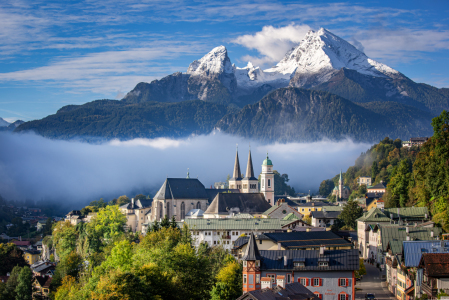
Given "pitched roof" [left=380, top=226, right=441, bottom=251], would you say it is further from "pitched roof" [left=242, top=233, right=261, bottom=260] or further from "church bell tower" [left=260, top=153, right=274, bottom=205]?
"church bell tower" [left=260, top=153, right=274, bottom=205]

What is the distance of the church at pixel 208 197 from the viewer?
141m

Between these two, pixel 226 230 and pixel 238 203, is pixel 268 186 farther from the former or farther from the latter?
pixel 226 230

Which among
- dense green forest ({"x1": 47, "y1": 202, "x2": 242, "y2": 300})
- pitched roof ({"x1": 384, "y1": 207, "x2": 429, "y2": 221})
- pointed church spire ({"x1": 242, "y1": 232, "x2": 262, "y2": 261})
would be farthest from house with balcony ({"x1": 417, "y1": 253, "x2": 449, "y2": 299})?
pitched roof ({"x1": 384, "y1": 207, "x2": 429, "y2": 221})

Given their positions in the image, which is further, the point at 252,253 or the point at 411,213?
the point at 411,213

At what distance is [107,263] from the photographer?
286 feet

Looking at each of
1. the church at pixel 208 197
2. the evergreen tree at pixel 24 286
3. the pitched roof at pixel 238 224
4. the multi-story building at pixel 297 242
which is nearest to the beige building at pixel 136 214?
the church at pixel 208 197

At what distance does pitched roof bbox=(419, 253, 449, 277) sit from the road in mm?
12058

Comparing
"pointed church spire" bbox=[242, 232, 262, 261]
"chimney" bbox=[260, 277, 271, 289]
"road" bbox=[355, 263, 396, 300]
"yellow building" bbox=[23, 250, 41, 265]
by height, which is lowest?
"yellow building" bbox=[23, 250, 41, 265]

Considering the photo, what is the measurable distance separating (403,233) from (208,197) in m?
87.0

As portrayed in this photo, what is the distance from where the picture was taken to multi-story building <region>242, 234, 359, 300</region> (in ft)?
219

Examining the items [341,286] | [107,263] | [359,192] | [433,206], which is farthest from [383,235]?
[359,192]

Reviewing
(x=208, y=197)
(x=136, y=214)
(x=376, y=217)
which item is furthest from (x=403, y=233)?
(x=136, y=214)

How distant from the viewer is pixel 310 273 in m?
67.4

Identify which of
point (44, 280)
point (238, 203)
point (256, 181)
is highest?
point (256, 181)
